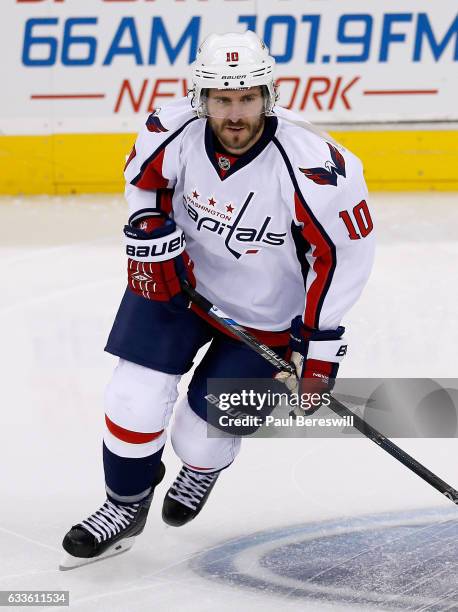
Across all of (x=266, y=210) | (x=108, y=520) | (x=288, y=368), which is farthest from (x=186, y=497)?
(x=266, y=210)

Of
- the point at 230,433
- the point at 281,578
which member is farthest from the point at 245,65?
the point at 281,578

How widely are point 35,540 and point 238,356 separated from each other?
0.57 meters

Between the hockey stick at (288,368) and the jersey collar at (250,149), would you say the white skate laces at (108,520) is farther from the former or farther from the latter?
the jersey collar at (250,149)

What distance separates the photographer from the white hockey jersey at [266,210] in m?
2.33

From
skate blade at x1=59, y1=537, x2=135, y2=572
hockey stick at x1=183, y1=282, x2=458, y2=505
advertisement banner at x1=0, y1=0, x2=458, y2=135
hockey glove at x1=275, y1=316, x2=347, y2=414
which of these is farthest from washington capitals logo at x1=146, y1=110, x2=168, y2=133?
advertisement banner at x1=0, y1=0, x2=458, y2=135

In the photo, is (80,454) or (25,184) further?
(25,184)

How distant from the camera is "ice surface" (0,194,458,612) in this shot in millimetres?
2391

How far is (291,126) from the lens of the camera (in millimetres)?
2396

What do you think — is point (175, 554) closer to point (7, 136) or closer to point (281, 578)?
point (281, 578)

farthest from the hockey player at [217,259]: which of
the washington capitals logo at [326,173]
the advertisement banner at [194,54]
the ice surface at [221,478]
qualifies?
the advertisement banner at [194,54]

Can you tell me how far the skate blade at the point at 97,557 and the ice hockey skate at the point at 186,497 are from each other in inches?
4.6

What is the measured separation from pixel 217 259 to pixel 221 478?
622mm

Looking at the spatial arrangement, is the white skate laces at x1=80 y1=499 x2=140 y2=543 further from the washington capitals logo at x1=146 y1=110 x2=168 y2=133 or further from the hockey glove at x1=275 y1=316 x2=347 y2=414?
the washington capitals logo at x1=146 y1=110 x2=168 y2=133

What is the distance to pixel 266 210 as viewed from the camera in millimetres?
2375
